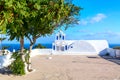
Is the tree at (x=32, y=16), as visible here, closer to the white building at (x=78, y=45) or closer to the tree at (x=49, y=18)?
the tree at (x=49, y=18)

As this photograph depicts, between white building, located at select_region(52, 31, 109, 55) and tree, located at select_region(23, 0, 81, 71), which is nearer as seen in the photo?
tree, located at select_region(23, 0, 81, 71)

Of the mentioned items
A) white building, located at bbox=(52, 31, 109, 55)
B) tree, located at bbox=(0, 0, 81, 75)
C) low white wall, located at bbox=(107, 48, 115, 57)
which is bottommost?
low white wall, located at bbox=(107, 48, 115, 57)

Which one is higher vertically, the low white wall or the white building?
the white building

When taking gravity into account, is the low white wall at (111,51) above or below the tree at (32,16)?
below

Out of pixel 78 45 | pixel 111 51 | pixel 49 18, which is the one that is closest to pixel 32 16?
pixel 49 18

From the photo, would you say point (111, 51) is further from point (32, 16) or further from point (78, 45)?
point (32, 16)

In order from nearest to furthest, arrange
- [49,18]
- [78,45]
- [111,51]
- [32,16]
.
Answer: [32,16] → [49,18] → [111,51] → [78,45]

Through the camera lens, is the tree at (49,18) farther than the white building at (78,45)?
No

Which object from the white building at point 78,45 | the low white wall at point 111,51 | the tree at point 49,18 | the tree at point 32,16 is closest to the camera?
the tree at point 32,16

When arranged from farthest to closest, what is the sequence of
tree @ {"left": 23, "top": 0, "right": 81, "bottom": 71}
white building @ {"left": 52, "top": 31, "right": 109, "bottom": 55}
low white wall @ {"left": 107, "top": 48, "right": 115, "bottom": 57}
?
white building @ {"left": 52, "top": 31, "right": 109, "bottom": 55} → low white wall @ {"left": 107, "top": 48, "right": 115, "bottom": 57} → tree @ {"left": 23, "top": 0, "right": 81, "bottom": 71}

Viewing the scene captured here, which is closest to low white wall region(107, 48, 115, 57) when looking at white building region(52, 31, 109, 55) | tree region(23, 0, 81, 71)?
white building region(52, 31, 109, 55)

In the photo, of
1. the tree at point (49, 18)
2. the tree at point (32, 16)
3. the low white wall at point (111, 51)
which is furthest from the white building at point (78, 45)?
the tree at point (32, 16)

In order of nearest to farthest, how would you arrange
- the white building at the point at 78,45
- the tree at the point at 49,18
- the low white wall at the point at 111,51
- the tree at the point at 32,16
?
the tree at the point at 32,16
the tree at the point at 49,18
the low white wall at the point at 111,51
the white building at the point at 78,45

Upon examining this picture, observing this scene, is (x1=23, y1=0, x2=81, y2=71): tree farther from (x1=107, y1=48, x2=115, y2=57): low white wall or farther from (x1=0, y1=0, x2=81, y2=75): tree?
(x1=107, y1=48, x2=115, y2=57): low white wall
